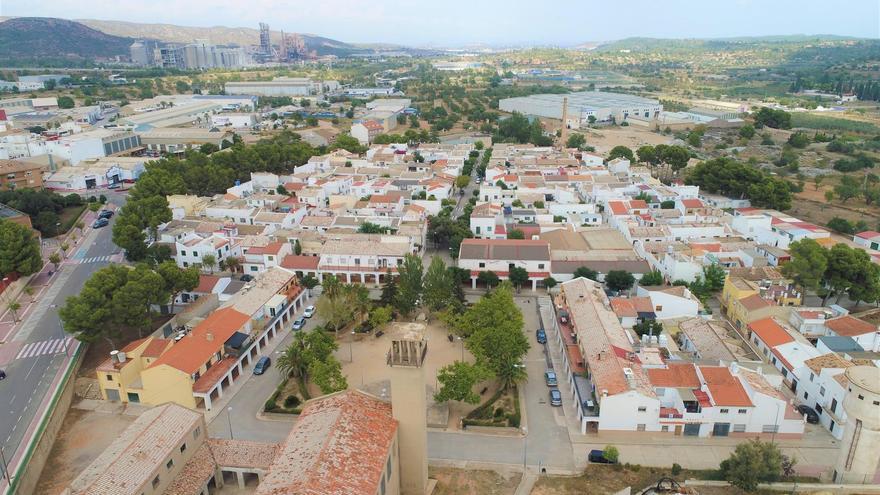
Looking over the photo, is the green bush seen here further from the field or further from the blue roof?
the field

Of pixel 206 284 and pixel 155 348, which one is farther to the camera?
pixel 206 284

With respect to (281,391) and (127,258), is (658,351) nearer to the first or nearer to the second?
(281,391)

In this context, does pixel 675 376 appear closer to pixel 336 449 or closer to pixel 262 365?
pixel 336 449

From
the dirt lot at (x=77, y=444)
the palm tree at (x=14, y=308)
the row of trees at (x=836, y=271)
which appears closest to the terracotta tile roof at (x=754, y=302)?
the row of trees at (x=836, y=271)

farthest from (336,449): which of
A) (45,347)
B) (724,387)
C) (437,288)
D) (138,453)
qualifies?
(45,347)

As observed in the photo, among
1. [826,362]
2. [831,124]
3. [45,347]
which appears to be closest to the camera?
[826,362]

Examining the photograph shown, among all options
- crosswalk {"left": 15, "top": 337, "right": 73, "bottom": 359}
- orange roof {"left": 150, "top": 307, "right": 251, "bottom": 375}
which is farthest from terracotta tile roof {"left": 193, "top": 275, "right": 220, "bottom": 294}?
crosswalk {"left": 15, "top": 337, "right": 73, "bottom": 359}
